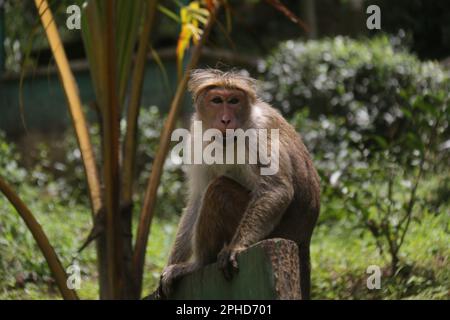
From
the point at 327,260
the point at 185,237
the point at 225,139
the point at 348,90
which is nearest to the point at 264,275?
the point at 225,139

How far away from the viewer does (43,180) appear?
35.3 ft

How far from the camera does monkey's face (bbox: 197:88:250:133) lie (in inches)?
195

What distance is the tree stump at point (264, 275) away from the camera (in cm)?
377

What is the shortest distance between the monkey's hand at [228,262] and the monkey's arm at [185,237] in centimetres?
85

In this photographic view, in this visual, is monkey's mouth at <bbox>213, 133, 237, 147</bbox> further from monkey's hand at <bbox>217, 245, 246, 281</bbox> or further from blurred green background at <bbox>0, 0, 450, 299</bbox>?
monkey's hand at <bbox>217, 245, 246, 281</bbox>

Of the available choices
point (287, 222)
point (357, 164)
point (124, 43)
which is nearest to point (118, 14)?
point (124, 43)

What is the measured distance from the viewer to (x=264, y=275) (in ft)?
12.5

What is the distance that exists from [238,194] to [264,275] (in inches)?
41.9

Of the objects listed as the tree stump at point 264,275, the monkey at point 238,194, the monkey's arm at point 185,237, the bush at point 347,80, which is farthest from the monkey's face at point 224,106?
the bush at point 347,80

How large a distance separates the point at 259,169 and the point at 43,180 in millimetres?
6569

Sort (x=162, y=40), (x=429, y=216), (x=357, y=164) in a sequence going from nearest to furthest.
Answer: (x=429, y=216)
(x=357, y=164)
(x=162, y=40)

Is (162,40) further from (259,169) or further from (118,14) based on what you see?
(259,169)

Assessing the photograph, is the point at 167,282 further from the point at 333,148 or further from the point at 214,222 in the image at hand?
the point at 333,148

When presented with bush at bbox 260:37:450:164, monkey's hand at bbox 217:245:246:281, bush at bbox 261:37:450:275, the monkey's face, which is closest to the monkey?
the monkey's face
